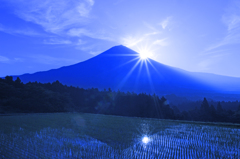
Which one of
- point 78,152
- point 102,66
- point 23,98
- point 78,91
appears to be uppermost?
point 102,66

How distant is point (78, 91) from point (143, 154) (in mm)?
32610

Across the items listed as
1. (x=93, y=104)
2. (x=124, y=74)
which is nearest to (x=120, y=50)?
(x=124, y=74)

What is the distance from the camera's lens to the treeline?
76.0 feet

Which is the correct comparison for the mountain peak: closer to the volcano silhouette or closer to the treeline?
the volcano silhouette

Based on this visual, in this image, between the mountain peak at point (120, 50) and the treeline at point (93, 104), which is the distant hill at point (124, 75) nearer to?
the mountain peak at point (120, 50)

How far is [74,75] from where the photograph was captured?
95750 millimetres

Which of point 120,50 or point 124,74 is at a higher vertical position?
point 120,50

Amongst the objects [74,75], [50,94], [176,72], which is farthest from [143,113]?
[176,72]

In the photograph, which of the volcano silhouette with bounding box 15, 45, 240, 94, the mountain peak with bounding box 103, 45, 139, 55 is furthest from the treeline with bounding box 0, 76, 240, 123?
the mountain peak with bounding box 103, 45, 139, 55

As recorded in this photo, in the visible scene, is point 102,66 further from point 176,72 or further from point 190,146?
point 190,146

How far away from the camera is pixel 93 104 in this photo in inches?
1341

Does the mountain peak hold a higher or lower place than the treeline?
higher

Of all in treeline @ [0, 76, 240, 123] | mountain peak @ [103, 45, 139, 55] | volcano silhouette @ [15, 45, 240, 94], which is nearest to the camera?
treeline @ [0, 76, 240, 123]

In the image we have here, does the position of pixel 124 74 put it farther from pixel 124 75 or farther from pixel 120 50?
pixel 120 50
